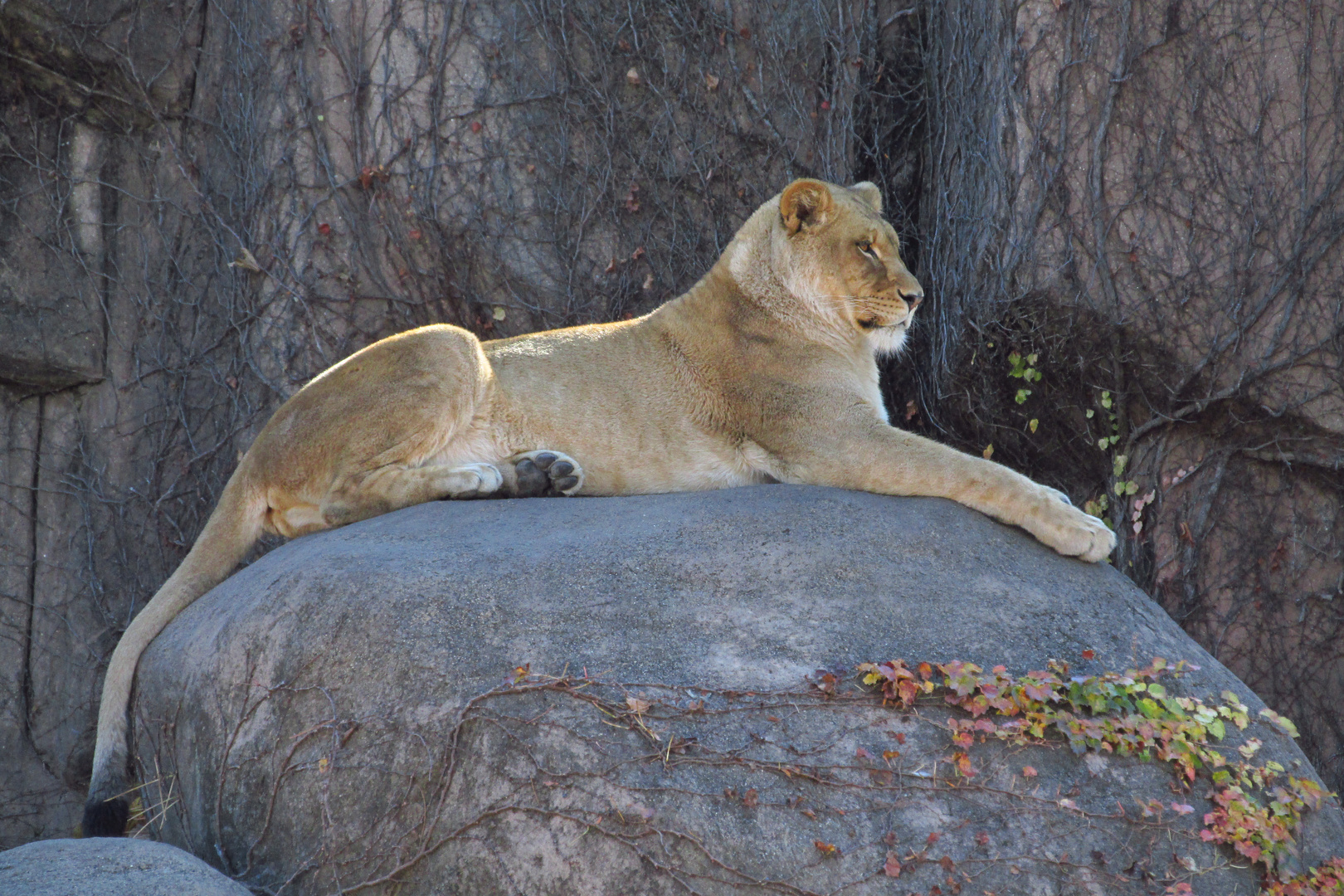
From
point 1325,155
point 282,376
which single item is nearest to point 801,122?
point 1325,155

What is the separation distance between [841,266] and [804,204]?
0.99ft

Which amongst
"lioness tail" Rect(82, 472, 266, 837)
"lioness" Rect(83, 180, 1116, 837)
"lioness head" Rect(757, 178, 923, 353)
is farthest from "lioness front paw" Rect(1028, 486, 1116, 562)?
"lioness tail" Rect(82, 472, 266, 837)

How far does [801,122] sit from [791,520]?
3566 millimetres

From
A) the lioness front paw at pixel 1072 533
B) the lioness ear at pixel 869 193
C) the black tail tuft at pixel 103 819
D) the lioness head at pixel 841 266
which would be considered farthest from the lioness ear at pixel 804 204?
the black tail tuft at pixel 103 819

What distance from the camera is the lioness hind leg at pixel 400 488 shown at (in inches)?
179

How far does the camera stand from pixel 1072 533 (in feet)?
13.4

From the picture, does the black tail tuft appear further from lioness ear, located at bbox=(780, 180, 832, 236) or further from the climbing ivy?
lioness ear, located at bbox=(780, 180, 832, 236)

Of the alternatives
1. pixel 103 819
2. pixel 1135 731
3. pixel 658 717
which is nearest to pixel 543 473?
pixel 658 717

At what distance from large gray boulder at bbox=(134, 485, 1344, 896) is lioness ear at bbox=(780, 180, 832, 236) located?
1.37 metres

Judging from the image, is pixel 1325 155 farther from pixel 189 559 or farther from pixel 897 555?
pixel 189 559

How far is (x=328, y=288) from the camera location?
6.70m

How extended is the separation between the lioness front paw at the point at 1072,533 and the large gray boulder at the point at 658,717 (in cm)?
6

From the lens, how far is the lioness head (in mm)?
4852

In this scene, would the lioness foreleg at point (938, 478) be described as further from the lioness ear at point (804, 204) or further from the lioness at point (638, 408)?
the lioness ear at point (804, 204)
